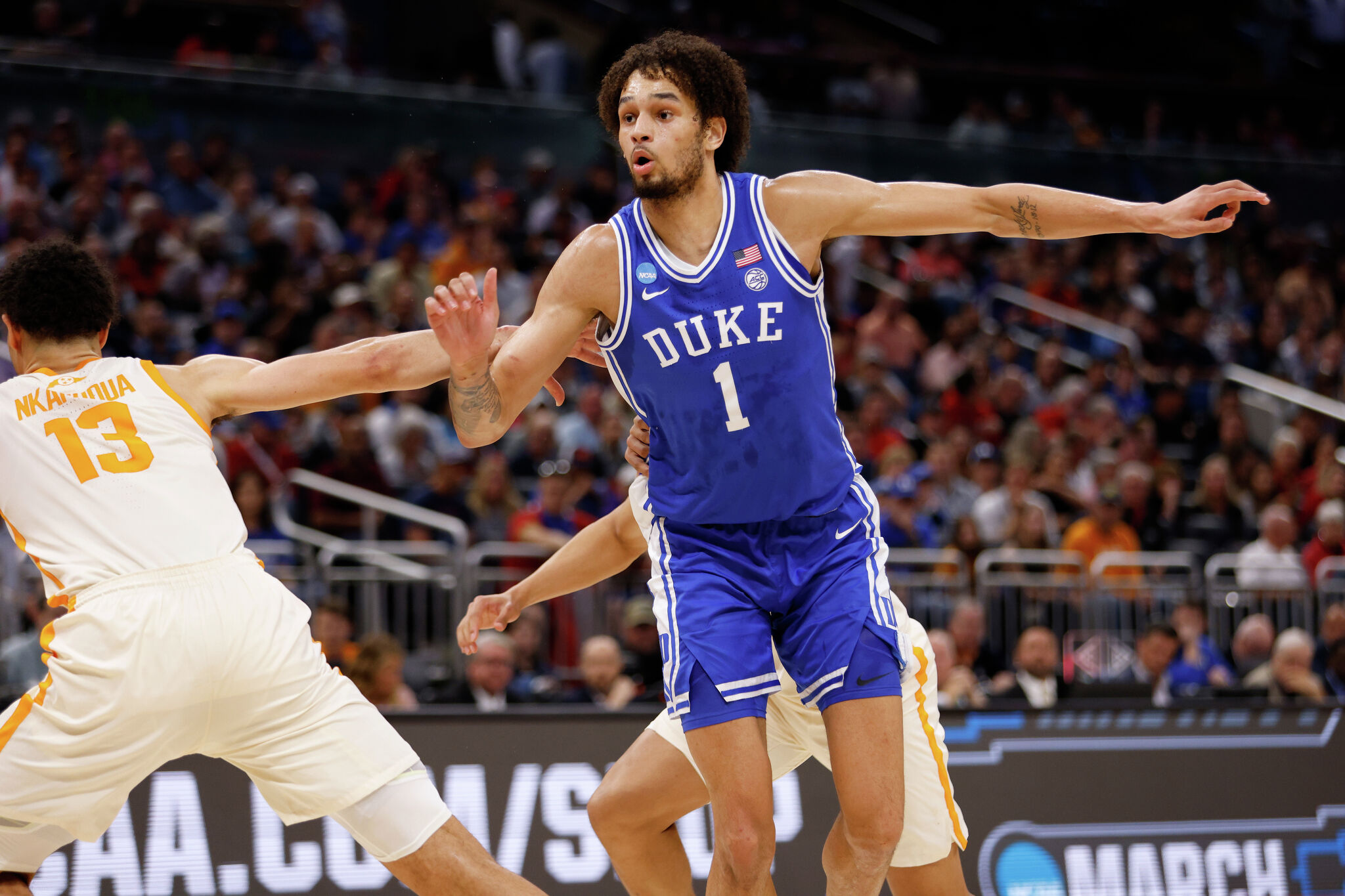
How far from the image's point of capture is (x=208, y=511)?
4.18 metres

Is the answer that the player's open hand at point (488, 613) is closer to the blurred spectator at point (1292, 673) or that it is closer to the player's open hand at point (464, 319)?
the player's open hand at point (464, 319)

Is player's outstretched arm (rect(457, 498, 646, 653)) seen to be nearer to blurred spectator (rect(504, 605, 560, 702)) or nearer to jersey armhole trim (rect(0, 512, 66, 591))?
jersey armhole trim (rect(0, 512, 66, 591))

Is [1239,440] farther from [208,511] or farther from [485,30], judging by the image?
[208,511]

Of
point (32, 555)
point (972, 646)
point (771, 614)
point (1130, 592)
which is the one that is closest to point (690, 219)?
point (771, 614)

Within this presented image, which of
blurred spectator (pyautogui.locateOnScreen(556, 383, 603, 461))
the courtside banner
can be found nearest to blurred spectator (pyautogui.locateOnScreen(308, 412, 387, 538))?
blurred spectator (pyautogui.locateOnScreen(556, 383, 603, 461))

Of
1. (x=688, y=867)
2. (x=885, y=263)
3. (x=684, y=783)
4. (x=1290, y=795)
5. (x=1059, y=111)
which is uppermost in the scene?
(x=1059, y=111)

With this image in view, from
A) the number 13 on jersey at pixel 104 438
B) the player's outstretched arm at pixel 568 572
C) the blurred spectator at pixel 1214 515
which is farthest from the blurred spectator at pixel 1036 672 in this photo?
the number 13 on jersey at pixel 104 438

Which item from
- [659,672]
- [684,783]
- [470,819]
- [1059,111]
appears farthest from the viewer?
[1059,111]

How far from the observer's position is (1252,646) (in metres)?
10.0

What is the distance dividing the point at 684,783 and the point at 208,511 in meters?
1.67

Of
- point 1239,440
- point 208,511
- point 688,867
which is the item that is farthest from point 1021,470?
point 208,511

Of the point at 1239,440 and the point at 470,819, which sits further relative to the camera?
the point at 1239,440

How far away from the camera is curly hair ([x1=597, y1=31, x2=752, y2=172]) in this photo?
4.41 metres

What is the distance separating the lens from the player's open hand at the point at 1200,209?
4.20 meters
